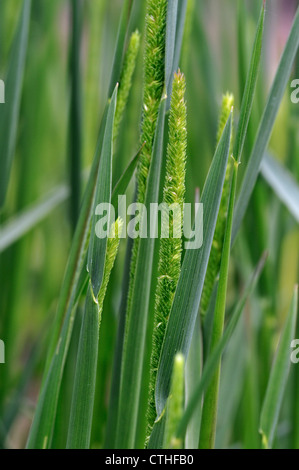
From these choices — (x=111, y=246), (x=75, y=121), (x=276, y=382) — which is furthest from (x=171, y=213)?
(x=75, y=121)

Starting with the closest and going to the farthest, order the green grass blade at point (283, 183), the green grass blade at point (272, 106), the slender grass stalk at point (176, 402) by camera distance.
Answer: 1. the slender grass stalk at point (176, 402)
2. the green grass blade at point (272, 106)
3. the green grass blade at point (283, 183)

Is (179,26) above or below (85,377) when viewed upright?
above

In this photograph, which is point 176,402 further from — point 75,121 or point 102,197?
point 75,121

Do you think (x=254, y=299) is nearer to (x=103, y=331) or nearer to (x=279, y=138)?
(x=103, y=331)

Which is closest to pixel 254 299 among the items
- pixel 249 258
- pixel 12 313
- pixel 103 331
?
pixel 249 258

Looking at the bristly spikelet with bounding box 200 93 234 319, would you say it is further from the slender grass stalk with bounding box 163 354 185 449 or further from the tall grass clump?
the slender grass stalk with bounding box 163 354 185 449

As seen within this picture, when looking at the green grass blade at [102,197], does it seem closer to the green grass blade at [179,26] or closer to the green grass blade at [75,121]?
the green grass blade at [179,26]

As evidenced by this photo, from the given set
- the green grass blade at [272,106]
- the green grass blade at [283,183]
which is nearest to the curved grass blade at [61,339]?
the green grass blade at [272,106]

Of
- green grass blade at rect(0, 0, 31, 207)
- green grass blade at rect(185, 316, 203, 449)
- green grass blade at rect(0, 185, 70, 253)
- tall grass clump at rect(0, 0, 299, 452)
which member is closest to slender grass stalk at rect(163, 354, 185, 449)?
tall grass clump at rect(0, 0, 299, 452)
